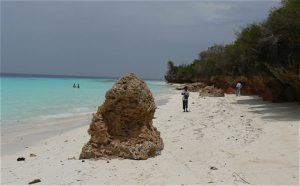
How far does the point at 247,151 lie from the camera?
1028cm

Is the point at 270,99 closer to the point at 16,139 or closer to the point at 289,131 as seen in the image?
the point at 289,131

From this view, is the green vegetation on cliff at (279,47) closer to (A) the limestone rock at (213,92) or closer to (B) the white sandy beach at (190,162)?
(B) the white sandy beach at (190,162)

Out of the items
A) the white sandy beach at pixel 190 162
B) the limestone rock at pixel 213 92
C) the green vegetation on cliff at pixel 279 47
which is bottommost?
the white sandy beach at pixel 190 162

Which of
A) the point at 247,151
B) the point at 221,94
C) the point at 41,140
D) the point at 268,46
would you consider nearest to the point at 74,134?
the point at 41,140

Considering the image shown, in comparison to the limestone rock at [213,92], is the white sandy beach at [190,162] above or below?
below

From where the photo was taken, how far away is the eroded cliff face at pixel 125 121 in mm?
10159

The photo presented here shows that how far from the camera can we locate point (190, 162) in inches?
368

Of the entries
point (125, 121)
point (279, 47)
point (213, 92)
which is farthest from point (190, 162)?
point (213, 92)

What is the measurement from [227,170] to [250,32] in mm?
19292

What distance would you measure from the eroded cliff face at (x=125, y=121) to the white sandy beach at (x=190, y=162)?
21.1 inches

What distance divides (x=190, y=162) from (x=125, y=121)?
6.97 feet

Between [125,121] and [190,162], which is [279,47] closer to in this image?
[125,121]

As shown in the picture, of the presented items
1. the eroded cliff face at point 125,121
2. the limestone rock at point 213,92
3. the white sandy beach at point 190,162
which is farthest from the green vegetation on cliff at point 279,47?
the eroded cliff face at point 125,121

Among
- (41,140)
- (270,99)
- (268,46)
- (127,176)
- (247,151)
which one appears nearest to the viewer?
(127,176)
